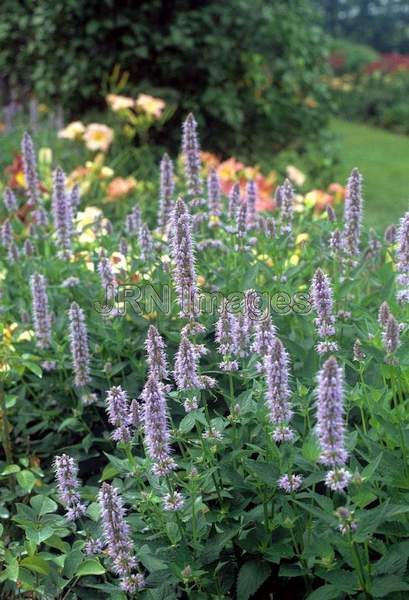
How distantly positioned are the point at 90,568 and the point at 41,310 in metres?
1.03

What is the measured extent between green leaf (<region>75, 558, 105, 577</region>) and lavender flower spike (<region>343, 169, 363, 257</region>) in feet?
4.18

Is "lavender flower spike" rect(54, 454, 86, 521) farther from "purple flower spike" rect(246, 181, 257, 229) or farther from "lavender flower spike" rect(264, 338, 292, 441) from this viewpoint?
"purple flower spike" rect(246, 181, 257, 229)

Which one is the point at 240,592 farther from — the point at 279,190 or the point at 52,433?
the point at 279,190

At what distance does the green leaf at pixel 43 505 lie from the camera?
2.06 meters

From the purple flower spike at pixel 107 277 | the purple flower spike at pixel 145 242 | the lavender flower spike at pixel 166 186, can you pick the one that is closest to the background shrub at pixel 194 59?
the lavender flower spike at pixel 166 186

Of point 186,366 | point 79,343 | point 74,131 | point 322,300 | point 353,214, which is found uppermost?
point 74,131

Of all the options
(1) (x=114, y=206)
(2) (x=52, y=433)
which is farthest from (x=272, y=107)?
(2) (x=52, y=433)

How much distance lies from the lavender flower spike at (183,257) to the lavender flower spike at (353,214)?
0.73m

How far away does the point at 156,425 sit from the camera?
5.64 feet

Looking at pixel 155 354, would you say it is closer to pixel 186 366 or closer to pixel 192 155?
pixel 186 366

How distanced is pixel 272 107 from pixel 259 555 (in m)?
5.66

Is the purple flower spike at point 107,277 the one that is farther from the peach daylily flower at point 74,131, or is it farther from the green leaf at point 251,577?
the peach daylily flower at point 74,131

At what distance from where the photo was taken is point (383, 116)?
17.3 metres

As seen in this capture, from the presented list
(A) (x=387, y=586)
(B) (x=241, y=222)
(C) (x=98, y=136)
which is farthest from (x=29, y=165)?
(A) (x=387, y=586)
